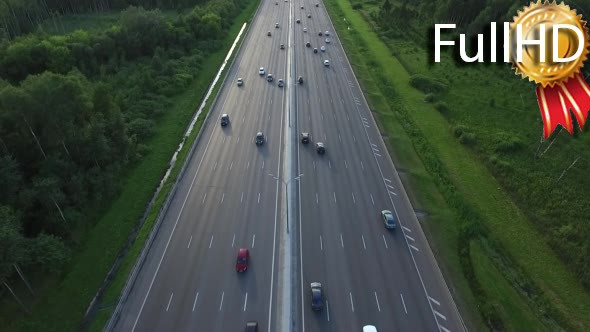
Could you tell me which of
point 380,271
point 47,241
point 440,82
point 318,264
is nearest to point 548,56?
point 440,82

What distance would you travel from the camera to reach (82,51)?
86.9 meters

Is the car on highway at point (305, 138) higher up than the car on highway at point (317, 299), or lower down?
higher up

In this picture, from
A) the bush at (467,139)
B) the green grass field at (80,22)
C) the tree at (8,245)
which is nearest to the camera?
the tree at (8,245)

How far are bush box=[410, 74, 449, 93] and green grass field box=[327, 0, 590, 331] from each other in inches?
72.3

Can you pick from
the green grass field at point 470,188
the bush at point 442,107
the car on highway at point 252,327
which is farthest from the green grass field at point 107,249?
the bush at point 442,107

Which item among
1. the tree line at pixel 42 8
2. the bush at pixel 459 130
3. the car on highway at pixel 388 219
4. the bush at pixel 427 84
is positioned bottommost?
the car on highway at pixel 388 219

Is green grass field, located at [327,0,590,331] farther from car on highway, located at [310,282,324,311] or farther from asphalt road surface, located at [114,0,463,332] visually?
car on highway, located at [310,282,324,311]

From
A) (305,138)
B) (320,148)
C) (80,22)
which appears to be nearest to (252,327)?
(320,148)

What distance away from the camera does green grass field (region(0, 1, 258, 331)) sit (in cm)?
3828

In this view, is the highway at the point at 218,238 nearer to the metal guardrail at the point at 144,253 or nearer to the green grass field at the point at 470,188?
the metal guardrail at the point at 144,253

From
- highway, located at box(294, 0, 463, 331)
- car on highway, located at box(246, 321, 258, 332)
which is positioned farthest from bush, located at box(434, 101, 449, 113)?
car on highway, located at box(246, 321, 258, 332)

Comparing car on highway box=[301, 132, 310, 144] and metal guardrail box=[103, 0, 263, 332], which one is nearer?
metal guardrail box=[103, 0, 263, 332]

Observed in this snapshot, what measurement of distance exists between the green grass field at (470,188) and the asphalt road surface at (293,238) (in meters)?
3.41

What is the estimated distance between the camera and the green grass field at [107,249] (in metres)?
38.3
